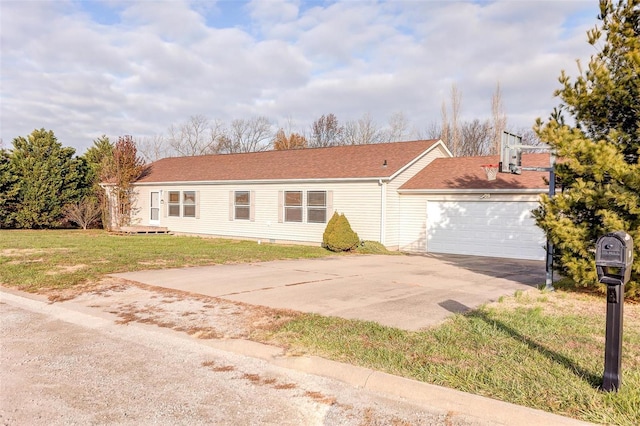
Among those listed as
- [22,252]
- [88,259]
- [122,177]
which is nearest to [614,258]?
[88,259]

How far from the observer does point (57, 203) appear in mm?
25562

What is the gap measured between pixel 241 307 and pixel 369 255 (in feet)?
30.8

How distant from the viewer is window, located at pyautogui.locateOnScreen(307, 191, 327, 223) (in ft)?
62.5

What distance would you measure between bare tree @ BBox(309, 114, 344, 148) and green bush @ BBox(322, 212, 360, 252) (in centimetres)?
3000

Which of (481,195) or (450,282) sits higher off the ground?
(481,195)

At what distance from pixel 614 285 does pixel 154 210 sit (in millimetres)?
23810

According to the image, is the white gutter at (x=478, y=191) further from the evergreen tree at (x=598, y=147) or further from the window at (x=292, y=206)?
the evergreen tree at (x=598, y=147)

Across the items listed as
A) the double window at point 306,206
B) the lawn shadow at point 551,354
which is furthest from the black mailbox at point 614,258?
the double window at point 306,206

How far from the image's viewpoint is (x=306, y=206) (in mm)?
19516

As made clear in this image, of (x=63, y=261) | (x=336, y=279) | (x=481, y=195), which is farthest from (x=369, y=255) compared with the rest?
(x=63, y=261)

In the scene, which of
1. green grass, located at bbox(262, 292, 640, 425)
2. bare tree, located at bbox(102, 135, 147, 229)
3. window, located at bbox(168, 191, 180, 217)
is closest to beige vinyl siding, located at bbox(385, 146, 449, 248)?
green grass, located at bbox(262, 292, 640, 425)

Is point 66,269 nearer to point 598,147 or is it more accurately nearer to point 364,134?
point 598,147

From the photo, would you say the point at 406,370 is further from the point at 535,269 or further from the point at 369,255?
the point at 369,255

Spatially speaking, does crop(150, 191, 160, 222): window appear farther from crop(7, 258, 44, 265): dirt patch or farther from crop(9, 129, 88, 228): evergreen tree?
crop(7, 258, 44, 265): dirt patch
